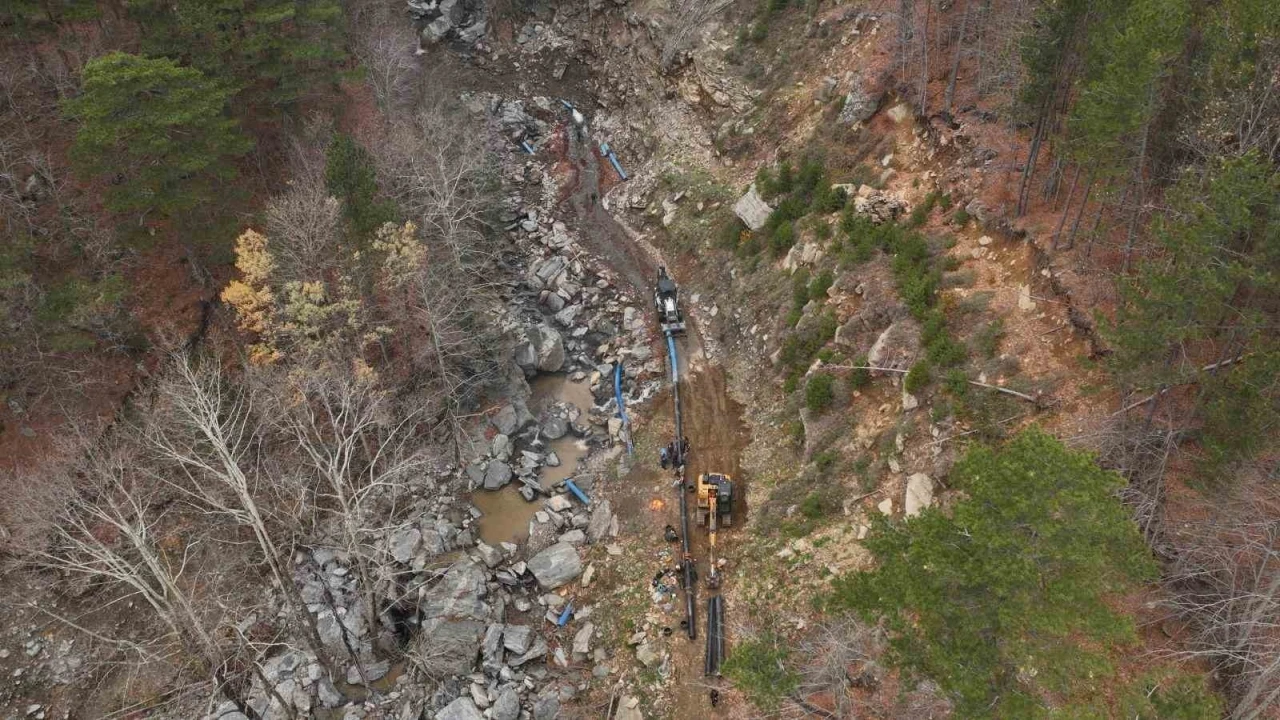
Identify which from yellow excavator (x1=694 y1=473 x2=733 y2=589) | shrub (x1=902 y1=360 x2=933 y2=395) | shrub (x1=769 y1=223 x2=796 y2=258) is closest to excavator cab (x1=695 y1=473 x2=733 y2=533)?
yellow excavator (x1=694 y1=473 x2=733 y2=589)

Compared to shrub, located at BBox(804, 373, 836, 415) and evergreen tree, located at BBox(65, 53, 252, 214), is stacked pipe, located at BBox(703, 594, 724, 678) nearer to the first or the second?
shrub, located at BBox(804, 373, 836, 415)

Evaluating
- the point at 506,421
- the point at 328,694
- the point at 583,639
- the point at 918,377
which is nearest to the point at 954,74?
the point at 918,377

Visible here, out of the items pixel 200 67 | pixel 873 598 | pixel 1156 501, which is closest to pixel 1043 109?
pixel 1156 501

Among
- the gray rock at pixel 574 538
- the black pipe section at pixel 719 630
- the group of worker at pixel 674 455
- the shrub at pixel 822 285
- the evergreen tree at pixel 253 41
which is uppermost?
the evergreen tree at pixel 253 41

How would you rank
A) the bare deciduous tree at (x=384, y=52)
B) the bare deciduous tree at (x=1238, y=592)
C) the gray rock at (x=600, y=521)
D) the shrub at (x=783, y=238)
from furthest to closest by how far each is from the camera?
the bare deciduous tree at (x=384, y=52) < the shrub at (x=783, y=238) < the gray rock at (x=600, y=521) < the bare deciduous tree at (x=1238, y=592)

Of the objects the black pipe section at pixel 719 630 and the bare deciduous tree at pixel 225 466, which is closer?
the bare deciduous tree at pixel 225 466

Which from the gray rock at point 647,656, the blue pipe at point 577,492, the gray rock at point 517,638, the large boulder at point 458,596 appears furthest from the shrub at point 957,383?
the large boulder at point 458,596

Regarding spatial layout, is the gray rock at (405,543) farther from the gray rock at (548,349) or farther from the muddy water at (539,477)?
the gray rock at (548,349)
